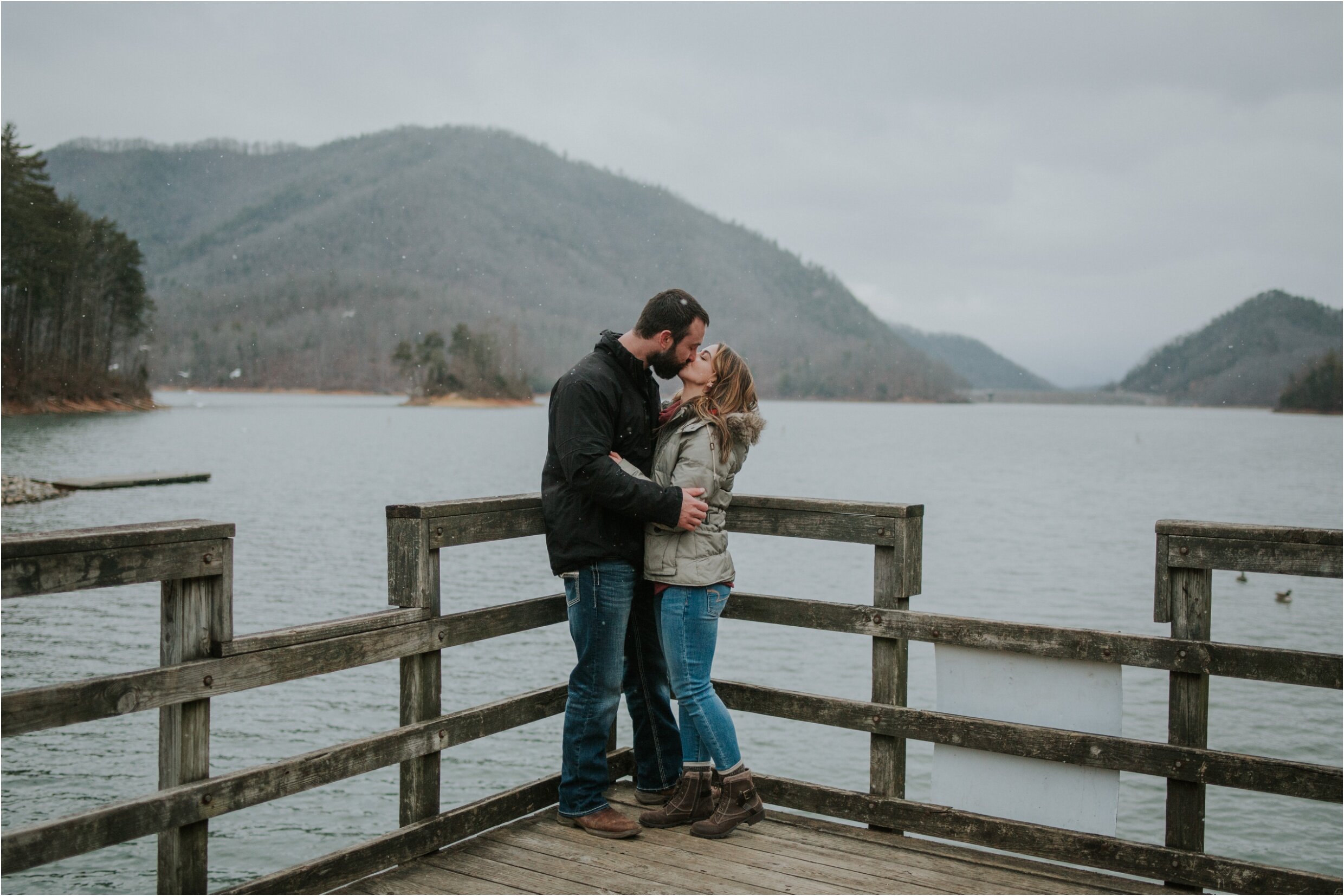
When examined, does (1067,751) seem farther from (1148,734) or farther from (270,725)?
(1148,734)

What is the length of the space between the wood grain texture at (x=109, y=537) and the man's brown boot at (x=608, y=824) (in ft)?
5.84

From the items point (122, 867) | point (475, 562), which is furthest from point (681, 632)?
point (475, 562)

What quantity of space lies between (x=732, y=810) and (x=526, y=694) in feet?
3.09

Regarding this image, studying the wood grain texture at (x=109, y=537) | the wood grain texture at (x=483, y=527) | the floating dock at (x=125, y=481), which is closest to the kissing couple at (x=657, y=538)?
the wood grain texture at (x=483, y=527)

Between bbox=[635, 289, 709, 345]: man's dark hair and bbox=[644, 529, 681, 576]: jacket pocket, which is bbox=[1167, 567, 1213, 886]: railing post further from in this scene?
bbox=[635, 289, 709, 345]: man's dark hair

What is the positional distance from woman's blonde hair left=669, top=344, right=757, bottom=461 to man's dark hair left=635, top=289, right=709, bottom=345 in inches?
6.4

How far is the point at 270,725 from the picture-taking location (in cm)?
1298

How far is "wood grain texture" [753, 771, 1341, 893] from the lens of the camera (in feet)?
10.9

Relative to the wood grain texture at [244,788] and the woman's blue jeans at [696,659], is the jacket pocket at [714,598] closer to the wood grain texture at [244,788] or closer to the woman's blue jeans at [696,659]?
the woman's blue jeans at [696,659]

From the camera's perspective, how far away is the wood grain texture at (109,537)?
2559 mm

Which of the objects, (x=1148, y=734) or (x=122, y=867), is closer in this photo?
(x=122, y=867)

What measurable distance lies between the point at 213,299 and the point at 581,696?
19957 centimetres

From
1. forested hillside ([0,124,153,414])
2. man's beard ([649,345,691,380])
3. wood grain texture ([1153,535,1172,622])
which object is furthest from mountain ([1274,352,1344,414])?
man's beard ([649,345,691,380])

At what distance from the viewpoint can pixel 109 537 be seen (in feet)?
8.95
